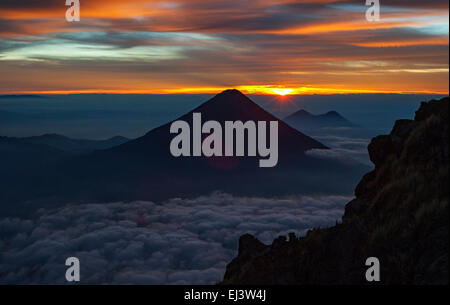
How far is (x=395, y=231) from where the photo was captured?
13484mm

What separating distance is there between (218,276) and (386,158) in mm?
157772

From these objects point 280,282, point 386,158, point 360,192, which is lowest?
point 280,282

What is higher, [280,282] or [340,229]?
[340,229]

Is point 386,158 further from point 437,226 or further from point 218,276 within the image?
point 218,276

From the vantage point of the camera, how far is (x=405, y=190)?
15031 millimetres

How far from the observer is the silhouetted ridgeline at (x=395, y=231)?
40.9ft

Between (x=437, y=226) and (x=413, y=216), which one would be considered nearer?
(x=437, y=226)

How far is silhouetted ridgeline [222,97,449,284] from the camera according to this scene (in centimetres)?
1248

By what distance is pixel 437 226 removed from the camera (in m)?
12.8
